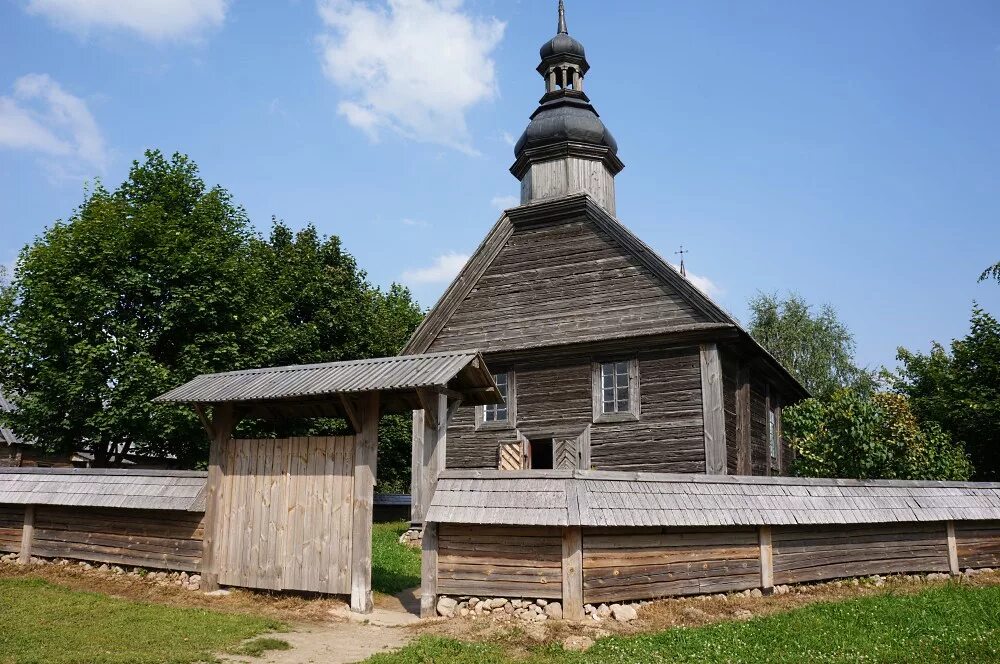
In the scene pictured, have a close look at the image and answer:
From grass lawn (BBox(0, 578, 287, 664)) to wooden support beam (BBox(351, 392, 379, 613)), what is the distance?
128 centimetres

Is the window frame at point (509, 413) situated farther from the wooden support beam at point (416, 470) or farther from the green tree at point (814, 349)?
the green tree at point (814, 349)

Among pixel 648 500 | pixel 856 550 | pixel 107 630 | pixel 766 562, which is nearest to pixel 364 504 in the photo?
pixel 107 630

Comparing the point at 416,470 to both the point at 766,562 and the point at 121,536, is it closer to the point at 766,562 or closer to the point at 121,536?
the point at 121,536

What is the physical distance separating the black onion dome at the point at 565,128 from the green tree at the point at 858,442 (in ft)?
30.3

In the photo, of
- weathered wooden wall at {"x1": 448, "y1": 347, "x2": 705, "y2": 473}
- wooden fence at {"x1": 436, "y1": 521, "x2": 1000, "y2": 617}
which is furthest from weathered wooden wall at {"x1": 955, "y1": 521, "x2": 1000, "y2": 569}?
weathered wooden wall at {"x1": 448, "y1": 347, "x2": 705, "y2": 473}

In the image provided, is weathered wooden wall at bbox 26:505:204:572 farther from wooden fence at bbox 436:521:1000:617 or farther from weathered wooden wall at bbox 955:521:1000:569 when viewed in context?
weathered wooden wall at bbox 955:521:1000:569

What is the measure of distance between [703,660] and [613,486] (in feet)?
9.49

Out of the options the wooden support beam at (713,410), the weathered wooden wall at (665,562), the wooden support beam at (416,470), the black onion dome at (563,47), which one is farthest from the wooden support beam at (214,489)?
the black onion dome at (563,47)

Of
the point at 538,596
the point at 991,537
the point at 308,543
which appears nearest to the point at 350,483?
the point at 308,543

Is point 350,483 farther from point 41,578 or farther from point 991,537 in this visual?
point 991,537

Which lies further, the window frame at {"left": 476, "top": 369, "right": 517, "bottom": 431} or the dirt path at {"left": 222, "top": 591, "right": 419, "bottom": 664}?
the window frame at {"left": 476, "top": 369, "right": 517, "bottom": 431}

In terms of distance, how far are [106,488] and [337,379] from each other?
5.49 metres

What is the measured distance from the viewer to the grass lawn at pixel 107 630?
8.58m

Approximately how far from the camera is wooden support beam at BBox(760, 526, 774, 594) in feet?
39.1
